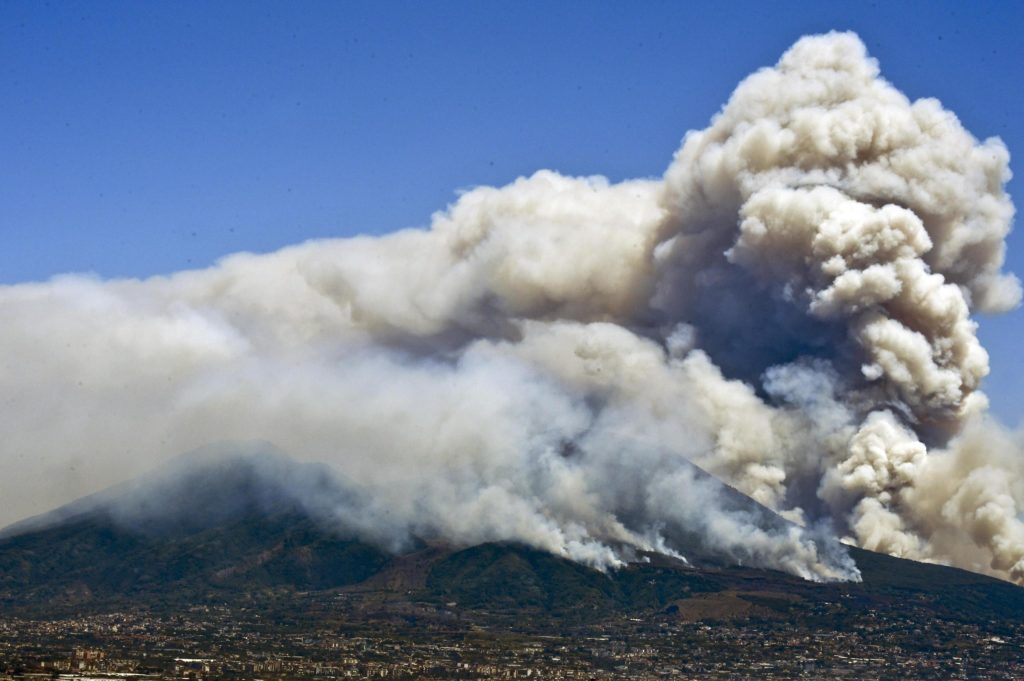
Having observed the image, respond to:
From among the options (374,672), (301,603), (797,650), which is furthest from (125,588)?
(797,650)

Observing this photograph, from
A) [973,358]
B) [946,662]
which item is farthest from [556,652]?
[973,358]

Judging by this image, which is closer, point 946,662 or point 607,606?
point 946,662

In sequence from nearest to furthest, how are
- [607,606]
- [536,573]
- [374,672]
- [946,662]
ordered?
[374,672]
[946,662]
[607,606]
[536,573]

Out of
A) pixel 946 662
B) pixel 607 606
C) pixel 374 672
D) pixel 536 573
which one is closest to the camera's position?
pixel 374 672

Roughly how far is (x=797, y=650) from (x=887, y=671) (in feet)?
43.9

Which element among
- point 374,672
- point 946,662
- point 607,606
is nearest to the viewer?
point 374,672

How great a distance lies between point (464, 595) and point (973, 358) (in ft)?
253

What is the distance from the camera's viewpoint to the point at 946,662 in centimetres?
14388

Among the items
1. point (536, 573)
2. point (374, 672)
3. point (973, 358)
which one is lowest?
point (374, 672)

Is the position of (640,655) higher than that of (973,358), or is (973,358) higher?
(973,358)

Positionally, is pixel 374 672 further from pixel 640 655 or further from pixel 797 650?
pixel 797 650

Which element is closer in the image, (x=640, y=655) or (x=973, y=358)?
(x=973, y=358)

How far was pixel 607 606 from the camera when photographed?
179 m

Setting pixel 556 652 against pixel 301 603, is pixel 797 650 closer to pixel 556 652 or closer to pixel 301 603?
pixel 556 652
